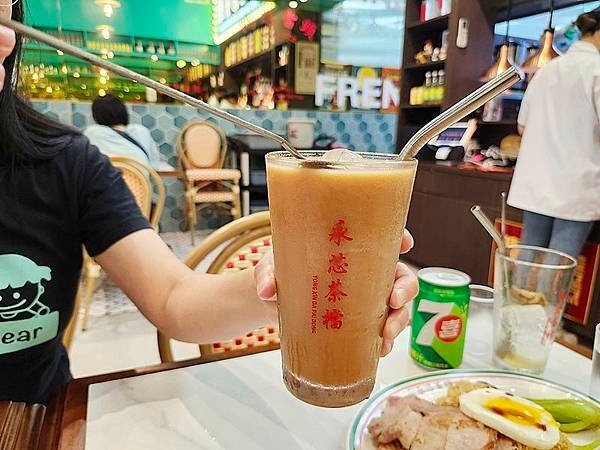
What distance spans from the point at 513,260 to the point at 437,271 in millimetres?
136

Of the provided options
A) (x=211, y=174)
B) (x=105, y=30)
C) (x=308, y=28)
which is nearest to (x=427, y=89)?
(x=211, y=174)

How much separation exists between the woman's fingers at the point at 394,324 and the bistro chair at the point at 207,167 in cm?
467

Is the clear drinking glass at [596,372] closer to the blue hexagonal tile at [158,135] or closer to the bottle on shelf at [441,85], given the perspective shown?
the bottle on shelf at [441,85]

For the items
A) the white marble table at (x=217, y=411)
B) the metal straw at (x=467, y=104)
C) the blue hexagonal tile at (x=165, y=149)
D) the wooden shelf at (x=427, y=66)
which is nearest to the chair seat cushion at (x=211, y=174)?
the blue hexagonal tile at (x=165, y=149)

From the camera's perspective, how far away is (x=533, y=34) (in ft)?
13.9

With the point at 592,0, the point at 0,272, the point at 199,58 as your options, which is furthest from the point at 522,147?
the point at 199,58

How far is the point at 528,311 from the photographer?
2.98 ft

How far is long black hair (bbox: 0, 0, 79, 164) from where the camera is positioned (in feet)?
3.16

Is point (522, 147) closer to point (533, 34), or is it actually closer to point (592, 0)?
point (592, 0)

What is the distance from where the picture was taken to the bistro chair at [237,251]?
4.00ft

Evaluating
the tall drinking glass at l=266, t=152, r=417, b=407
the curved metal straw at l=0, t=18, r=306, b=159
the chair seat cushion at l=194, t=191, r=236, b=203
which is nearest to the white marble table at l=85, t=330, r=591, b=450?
the tall drinking glass at l=266, t=152, r=417, b=407

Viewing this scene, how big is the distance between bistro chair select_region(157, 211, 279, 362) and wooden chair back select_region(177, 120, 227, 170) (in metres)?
4.38

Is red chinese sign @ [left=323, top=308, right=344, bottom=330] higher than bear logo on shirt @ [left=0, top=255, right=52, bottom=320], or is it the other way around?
red chinese sign @ [left=323, top=308, right=344, bottom=330]

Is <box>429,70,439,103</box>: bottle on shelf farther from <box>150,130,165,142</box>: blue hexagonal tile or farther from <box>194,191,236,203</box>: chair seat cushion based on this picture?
<box>150,130,165,142</box>: blue hexagonal tile
